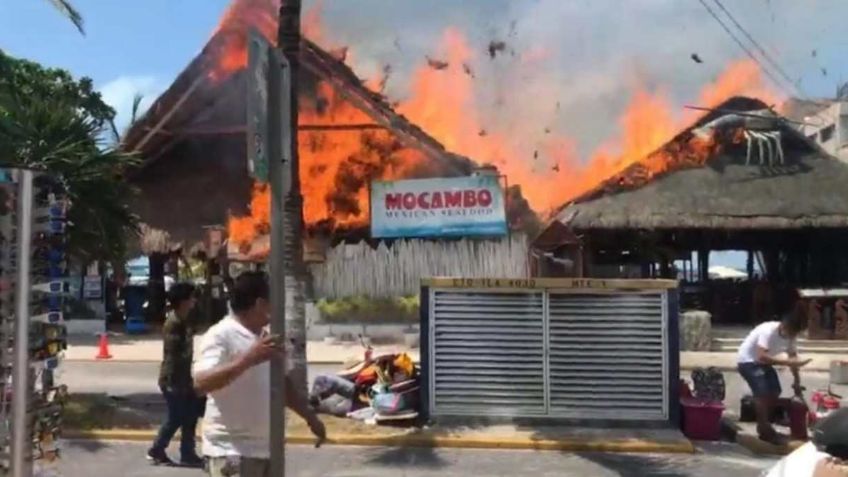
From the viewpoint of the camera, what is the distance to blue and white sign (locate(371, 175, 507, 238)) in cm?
1966

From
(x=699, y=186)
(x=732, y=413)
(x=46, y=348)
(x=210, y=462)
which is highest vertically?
(x=699, y=186)

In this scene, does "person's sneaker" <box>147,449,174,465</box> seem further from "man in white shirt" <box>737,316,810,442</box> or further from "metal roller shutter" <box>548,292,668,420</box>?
"man in white shirt" <box>737,316,810,442</box>

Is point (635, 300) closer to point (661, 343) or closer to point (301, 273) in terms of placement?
point (661, 343)

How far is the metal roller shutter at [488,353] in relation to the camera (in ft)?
31.4

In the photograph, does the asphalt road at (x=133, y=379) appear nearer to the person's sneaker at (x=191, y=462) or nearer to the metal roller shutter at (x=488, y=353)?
the metal roller shutter at (x=488, y=353)

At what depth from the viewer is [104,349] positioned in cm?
1702

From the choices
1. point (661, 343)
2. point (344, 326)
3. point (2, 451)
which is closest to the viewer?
point (2, 451)

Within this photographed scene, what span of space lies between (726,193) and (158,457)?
1476cm

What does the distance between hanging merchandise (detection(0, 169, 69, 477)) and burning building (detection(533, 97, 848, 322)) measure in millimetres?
15166

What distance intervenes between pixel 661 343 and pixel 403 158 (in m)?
12.6

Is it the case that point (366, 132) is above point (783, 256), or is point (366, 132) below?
above

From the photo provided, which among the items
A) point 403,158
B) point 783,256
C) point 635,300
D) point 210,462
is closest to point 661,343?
point 635,300

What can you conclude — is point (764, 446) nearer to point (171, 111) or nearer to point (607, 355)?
point (607, 355)

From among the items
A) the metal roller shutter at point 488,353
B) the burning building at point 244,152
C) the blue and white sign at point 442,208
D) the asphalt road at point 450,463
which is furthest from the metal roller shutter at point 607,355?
the burning building at point 244,152
